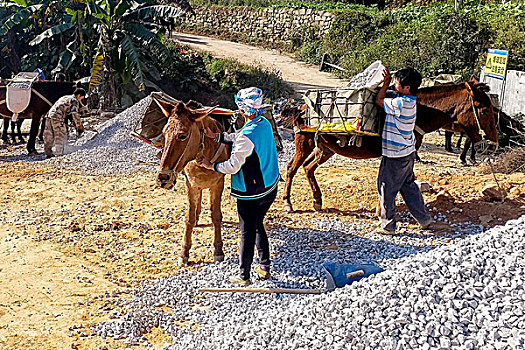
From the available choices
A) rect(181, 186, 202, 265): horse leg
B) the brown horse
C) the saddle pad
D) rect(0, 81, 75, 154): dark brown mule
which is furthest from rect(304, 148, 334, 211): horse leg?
the saddle pad

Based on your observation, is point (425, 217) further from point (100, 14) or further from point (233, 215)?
point (100, 14)

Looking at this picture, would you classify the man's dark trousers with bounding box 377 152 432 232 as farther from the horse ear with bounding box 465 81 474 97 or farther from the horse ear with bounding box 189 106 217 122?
the horse ear with bounding box 189 106 217 122

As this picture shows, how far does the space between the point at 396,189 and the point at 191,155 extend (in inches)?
110

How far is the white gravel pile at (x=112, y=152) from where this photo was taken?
36.9ft

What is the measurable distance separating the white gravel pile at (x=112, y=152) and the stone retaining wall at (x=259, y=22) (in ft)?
57.9

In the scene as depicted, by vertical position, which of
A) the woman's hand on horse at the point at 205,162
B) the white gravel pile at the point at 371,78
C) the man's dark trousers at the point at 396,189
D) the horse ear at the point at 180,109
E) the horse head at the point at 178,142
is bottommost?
the man's dark trousers at the point at 396,189

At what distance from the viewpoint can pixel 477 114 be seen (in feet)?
24.5

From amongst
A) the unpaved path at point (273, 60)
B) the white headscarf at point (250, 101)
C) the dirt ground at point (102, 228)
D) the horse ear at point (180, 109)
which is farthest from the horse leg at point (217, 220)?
the unpaved path at point (273, 60)

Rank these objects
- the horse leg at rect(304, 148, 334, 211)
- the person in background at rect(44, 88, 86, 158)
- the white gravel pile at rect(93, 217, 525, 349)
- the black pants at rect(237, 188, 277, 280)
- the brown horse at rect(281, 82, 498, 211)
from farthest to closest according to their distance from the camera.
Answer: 1. the person in background at rect(44, 88, 86, 158)
2. the horse leg at rect(304, 148, 334, 211)
3. the brown horse at rect(281, 82, 498, 211)
4. the black pants at rect(237, 188, 277, 280)
5. the white gravel pile at rect(93, 217, 525, 349)

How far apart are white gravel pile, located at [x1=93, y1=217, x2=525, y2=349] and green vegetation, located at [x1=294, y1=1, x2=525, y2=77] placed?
13.6 meters

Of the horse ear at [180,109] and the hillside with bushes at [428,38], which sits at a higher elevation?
the hillside with bushes at [428,38]

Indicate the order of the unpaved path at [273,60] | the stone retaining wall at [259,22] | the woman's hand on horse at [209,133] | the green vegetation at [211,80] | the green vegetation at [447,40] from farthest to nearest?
the stone retaining wall at [259,22] < the unpaved path at [273,60] < the green vegetation at [211,80] < the green vegetation at [447,40] < the woman's hand on horse at [209,133]

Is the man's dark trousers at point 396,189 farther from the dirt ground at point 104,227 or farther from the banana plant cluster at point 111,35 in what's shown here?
the banana plant cluster at point 111,35

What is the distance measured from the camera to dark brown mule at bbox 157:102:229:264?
504cm
